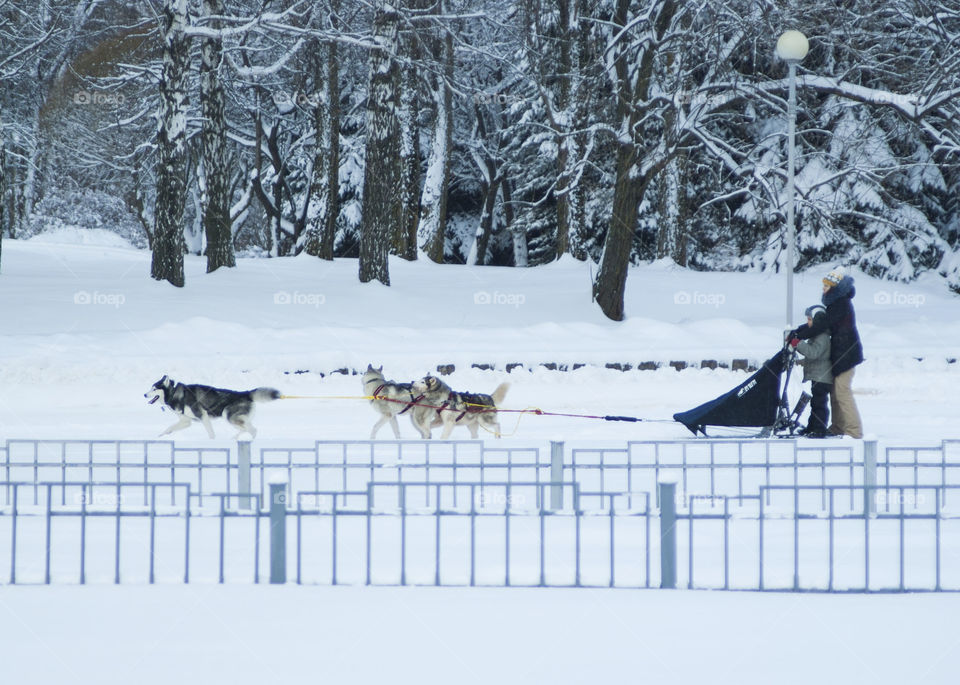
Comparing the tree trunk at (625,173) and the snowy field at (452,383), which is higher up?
the tree trunk at (625,173)

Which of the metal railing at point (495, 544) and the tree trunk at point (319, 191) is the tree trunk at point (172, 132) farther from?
the metal railing at point (495, 544)

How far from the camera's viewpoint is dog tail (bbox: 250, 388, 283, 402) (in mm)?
12297

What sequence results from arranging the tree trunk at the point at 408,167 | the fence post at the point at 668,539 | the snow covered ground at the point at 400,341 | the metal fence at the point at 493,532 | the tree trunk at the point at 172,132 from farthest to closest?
the tree trunk at the point at 408,167 < the tree trunk at the point at 172,132 < the snow covered ground at the point at 400,341 < the metal fence at the point at 493,532 < the fence post at the point at 668,539

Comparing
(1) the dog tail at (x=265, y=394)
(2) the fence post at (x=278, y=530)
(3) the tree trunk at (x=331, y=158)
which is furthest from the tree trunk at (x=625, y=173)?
(2) the fence post at (x=278, y=530)

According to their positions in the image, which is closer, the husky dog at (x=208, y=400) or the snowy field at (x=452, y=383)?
the snowy field at (x=452, y=383)

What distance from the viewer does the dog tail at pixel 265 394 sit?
12297 millimetres

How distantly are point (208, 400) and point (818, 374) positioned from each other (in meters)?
6.36

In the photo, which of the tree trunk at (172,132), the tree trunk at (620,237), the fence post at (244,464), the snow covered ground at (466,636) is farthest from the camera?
the tree trunk at (620,237)

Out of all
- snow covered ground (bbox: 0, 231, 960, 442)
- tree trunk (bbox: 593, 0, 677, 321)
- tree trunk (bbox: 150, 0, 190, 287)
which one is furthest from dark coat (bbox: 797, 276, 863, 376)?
tree trunk (bbox: 150, 0, 190, 287)

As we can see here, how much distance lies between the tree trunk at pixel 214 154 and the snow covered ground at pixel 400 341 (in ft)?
2.69

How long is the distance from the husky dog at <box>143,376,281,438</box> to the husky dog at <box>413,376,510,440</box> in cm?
150

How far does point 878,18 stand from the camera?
91.9 feet

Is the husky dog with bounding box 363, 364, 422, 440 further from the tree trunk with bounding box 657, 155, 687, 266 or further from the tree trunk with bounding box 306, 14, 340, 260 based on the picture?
the tree trunk with bounding box 657, 155, 687, 266

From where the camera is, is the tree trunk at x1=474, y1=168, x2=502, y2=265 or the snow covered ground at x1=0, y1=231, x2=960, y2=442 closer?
the snow covered ground at x1=0, y1=231, x2=960, y2=442
